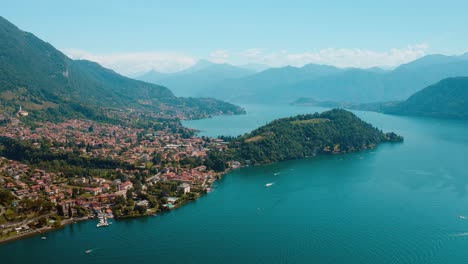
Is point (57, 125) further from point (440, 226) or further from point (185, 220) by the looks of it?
Answer: point (440, 226)

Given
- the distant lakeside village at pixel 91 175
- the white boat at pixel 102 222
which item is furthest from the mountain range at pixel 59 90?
the white boat at pixel 102 222

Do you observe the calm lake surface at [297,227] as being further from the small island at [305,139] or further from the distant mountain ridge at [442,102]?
the distant mountain ridge at [442,102]

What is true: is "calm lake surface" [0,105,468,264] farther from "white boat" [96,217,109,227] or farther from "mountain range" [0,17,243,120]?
"mountain range" [0,17,243,120]

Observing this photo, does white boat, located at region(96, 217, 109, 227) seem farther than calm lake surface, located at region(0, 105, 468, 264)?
Yes

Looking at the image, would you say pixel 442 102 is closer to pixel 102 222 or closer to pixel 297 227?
pixel 297 227

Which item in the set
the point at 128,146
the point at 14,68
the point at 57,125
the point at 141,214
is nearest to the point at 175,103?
the point at 14,68

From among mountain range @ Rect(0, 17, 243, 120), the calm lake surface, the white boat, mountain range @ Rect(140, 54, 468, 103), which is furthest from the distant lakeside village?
mountain range @ Rect(140, 54, 468, 103)

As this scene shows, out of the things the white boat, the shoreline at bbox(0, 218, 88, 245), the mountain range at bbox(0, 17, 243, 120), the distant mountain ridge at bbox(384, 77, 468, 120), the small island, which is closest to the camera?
the shoreline at bbox(0, 218, 88, 245)
